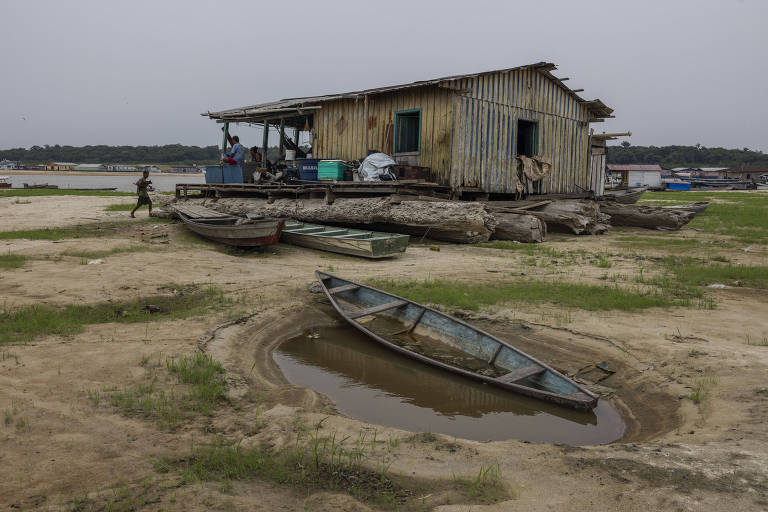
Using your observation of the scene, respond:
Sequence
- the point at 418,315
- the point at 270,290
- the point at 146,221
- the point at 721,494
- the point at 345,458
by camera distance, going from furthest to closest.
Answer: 1. the point at 146,221
2. the point at 270,290
3. the point at 418,315
4. the point at 345,458
5. the point at 721,494

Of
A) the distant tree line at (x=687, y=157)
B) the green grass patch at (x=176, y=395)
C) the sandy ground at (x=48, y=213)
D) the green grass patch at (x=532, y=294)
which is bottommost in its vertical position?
the green grass patch at (x=176, y=395)

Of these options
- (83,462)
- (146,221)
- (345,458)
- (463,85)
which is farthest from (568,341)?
(146,221)

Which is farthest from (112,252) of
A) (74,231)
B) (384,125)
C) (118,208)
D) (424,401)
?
(118,208)

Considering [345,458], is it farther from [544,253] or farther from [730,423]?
[544,253]

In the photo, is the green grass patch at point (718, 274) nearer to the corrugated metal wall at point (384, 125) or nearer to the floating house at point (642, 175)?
the corrugated metal wall at point (384, 125)

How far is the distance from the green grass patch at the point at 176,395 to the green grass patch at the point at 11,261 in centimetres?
531

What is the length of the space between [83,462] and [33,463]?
0.93 feet

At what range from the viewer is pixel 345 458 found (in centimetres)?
340

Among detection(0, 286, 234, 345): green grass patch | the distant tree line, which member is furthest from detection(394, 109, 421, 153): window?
the distant tree line

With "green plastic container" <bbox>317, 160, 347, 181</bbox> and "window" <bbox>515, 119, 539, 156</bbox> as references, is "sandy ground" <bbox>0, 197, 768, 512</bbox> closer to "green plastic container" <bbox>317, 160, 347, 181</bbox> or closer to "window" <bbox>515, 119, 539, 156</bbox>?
"green plastic container" <bbox>317, 160, 347, 181</bbox>

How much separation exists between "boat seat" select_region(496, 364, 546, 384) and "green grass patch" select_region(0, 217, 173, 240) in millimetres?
11349

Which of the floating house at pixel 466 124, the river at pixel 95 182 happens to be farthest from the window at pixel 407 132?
the river at pixel 95 182

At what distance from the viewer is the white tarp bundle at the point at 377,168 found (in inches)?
564

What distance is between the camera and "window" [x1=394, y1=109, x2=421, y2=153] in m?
15.9
